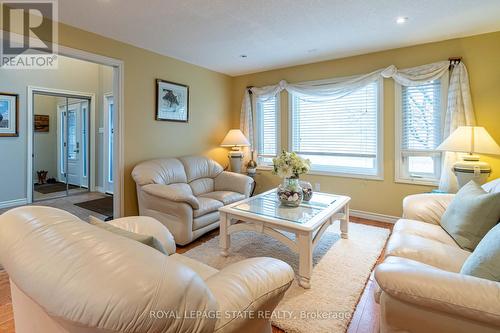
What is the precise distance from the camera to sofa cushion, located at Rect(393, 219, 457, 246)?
185 centimetres

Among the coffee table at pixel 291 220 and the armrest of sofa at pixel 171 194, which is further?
the armrest of sofa at pixel 171 194

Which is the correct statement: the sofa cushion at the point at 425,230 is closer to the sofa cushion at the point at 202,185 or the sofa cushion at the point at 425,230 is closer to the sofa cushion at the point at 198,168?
the sofa cushion at the point at 202,185

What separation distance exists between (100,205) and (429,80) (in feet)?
17.9

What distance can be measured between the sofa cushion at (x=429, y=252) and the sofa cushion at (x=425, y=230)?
0.07 meters

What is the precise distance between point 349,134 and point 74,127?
5.78 meters

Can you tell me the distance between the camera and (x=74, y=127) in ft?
18.7

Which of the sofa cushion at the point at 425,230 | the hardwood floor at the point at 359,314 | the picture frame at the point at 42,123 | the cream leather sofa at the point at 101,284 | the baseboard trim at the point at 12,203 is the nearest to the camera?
the cream leather sofa at the point at 101,284

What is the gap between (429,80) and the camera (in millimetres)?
3234

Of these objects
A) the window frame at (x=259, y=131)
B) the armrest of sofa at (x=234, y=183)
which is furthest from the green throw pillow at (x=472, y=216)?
the window frame at (x=259, y=131)

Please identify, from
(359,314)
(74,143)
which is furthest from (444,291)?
(74,143)

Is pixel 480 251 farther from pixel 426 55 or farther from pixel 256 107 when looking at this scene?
pixel 256 107

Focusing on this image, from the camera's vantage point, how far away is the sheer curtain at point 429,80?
304cm

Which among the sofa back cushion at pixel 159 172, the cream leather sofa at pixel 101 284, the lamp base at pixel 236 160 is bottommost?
the cream leather sofa at pixel 101 284

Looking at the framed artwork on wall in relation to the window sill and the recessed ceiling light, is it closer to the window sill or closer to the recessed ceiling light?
the recessed ceiling light
